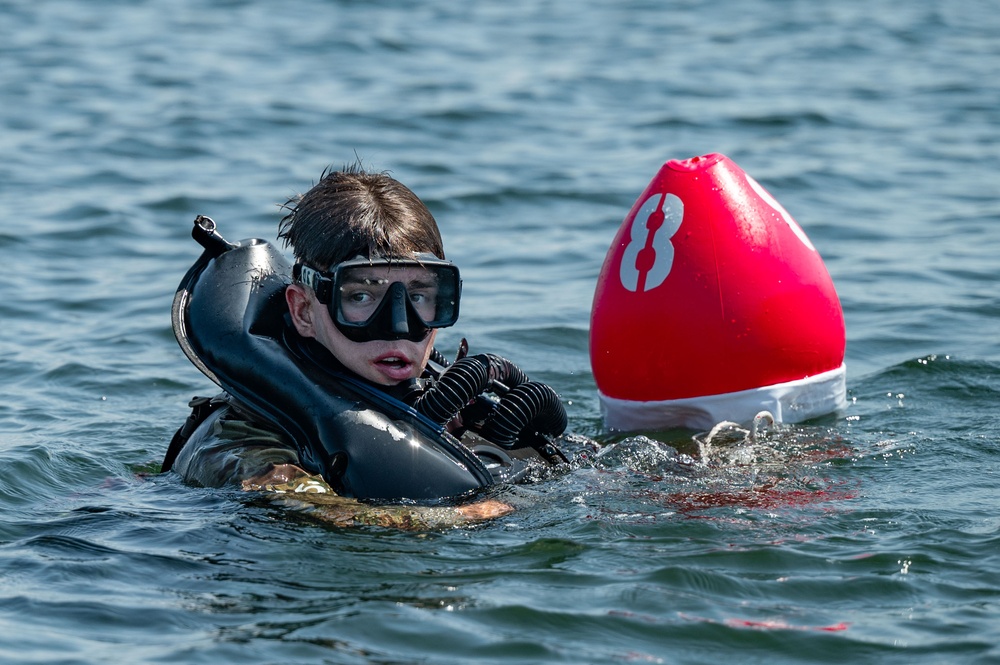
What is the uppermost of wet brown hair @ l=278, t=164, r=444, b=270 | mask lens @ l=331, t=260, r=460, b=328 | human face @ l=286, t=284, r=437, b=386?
wet brown hair @ l=278, t=164, r=444, b=270

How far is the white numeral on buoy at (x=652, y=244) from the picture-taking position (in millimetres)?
5402

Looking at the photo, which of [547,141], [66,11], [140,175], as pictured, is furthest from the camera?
[66,11]

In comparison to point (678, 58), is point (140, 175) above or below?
below

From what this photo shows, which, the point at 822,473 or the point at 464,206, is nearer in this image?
the point at 822,473

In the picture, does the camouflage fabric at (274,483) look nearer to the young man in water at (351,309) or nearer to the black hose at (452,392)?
the young man in water at (351,309)

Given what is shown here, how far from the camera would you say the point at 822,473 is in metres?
5.10

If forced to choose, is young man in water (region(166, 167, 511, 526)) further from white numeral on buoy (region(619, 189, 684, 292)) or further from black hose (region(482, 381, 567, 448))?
white numeral on buoy (region(619, 189, 684, 292))

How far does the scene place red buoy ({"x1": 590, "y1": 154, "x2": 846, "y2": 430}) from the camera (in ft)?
Result: 17.4

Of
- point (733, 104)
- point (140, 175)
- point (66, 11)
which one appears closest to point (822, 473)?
point (140, 175)

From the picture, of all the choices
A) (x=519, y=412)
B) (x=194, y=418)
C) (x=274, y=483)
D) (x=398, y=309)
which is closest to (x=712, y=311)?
(x=519, y=412)

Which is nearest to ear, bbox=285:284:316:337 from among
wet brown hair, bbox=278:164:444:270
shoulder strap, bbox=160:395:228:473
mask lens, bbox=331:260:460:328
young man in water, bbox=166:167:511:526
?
young man in water, bbox=166:167:511:526

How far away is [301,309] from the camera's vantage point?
188 inches

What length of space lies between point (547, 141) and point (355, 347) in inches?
341

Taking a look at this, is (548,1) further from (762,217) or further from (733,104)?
(762,217)
